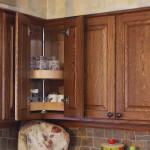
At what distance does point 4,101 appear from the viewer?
228cm

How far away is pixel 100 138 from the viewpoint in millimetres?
2668

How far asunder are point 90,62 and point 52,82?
1.23 ft

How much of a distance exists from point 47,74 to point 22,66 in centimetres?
25

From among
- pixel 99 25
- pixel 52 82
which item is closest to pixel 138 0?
pixel 99 25

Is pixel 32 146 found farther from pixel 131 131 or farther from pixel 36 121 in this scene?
pixel 131 131

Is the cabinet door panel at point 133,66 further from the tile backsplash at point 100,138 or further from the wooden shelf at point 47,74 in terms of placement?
the wooden shelf at point 47,74

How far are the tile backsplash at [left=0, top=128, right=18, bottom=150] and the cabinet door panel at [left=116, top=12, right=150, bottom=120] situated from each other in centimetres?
88

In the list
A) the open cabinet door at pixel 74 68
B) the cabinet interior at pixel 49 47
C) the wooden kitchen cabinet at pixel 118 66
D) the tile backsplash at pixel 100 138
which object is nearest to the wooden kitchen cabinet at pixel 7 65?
the cabinet interior at pixel 49 47

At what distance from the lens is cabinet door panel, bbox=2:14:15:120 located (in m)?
2.28

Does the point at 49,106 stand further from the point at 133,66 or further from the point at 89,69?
the point at 133,66

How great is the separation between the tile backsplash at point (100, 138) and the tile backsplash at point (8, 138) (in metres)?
0.42

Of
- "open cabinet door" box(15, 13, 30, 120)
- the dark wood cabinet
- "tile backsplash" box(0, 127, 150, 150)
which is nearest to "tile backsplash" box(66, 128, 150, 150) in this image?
"tile backsplash" box(0, 127, 150, 150)

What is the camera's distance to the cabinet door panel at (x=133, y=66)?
224 centimetres

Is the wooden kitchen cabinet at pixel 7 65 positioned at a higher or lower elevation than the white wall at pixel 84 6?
lower
